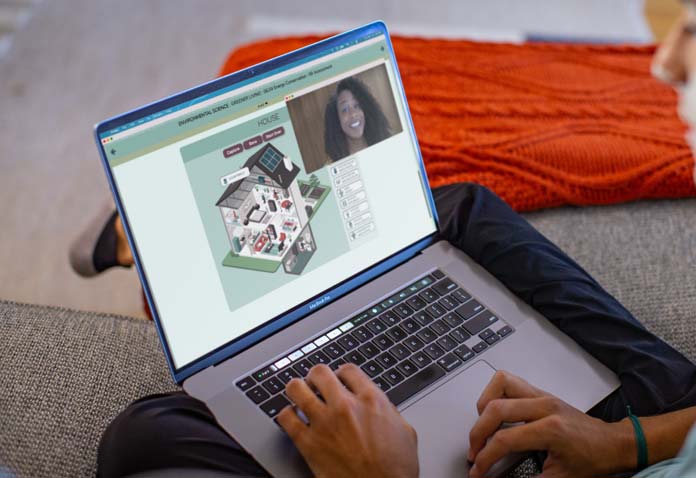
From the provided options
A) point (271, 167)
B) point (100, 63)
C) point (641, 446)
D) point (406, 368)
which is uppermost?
point (100, 63)

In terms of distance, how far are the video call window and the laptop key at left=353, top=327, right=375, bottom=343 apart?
7.9 inches

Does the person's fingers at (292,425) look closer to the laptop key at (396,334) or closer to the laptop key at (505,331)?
the laptop key at (396,334)

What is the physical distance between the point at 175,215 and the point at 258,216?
10 cm

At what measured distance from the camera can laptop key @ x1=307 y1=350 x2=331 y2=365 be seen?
817 mm

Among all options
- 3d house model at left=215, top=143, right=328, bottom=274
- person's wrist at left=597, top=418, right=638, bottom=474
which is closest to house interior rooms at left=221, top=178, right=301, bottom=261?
3d house model at left=215, top=143, right=328, bottom=274

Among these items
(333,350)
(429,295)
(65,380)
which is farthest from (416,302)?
(65,380)

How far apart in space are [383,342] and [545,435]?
22cm

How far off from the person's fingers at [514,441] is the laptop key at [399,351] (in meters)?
0.15

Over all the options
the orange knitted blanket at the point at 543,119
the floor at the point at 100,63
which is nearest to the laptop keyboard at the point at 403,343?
the orange knitted blanket at the point at 543,119

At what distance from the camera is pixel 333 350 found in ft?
2.72

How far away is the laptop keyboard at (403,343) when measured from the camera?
2.61ft

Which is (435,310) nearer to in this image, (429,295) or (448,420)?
(429,295)

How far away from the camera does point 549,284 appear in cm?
92

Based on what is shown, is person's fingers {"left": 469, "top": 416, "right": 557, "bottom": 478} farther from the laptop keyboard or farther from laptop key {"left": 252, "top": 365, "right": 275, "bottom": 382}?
laptop key {"left": 252, "top": 365, "right": 275, "bottom": 382}
